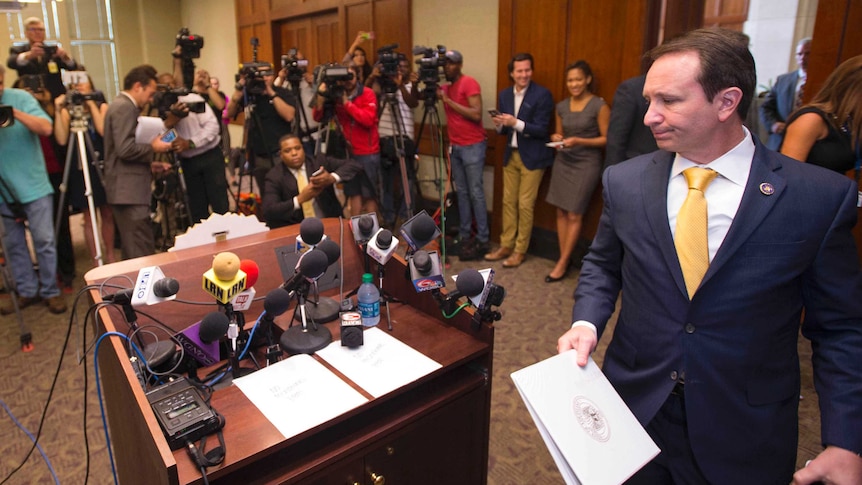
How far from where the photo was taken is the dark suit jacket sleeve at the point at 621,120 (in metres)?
3.24

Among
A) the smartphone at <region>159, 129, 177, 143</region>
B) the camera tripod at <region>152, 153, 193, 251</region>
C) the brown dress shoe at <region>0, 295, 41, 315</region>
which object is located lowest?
the brown dress shoe at <region>0, 295, 41, 315</region>

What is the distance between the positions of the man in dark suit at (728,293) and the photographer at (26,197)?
333cm

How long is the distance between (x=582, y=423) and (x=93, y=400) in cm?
239

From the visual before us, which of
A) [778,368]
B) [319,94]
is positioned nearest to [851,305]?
[778,368]

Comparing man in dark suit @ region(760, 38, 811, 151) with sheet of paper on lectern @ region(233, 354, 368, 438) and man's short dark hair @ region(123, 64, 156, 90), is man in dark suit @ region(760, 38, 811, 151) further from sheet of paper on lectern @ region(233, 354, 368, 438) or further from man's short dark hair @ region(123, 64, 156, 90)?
man's short dark hair @ region(123, 64, 156, 90)

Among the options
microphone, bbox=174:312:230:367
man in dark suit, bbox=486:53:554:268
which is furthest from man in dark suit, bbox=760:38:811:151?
microphone, bbox=174:312:230:367

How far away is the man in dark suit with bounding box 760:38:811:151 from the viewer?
131 inches

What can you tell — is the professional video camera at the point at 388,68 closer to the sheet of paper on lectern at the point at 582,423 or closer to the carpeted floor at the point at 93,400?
the carpeted floor at the point at 93,400

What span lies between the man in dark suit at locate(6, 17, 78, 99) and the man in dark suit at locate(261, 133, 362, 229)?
1.64 meters

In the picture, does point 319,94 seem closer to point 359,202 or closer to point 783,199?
point 359,202

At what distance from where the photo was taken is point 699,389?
1.09m

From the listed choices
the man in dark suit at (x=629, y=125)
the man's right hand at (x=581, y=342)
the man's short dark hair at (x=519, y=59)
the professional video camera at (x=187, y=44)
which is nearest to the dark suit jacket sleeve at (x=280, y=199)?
the professional video camera at (x=187, y=44)

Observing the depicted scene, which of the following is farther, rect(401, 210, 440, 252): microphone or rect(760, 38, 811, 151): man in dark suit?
rect(760, 38, 811, 151): man in dark suit

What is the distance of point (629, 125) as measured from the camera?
3.29 m
